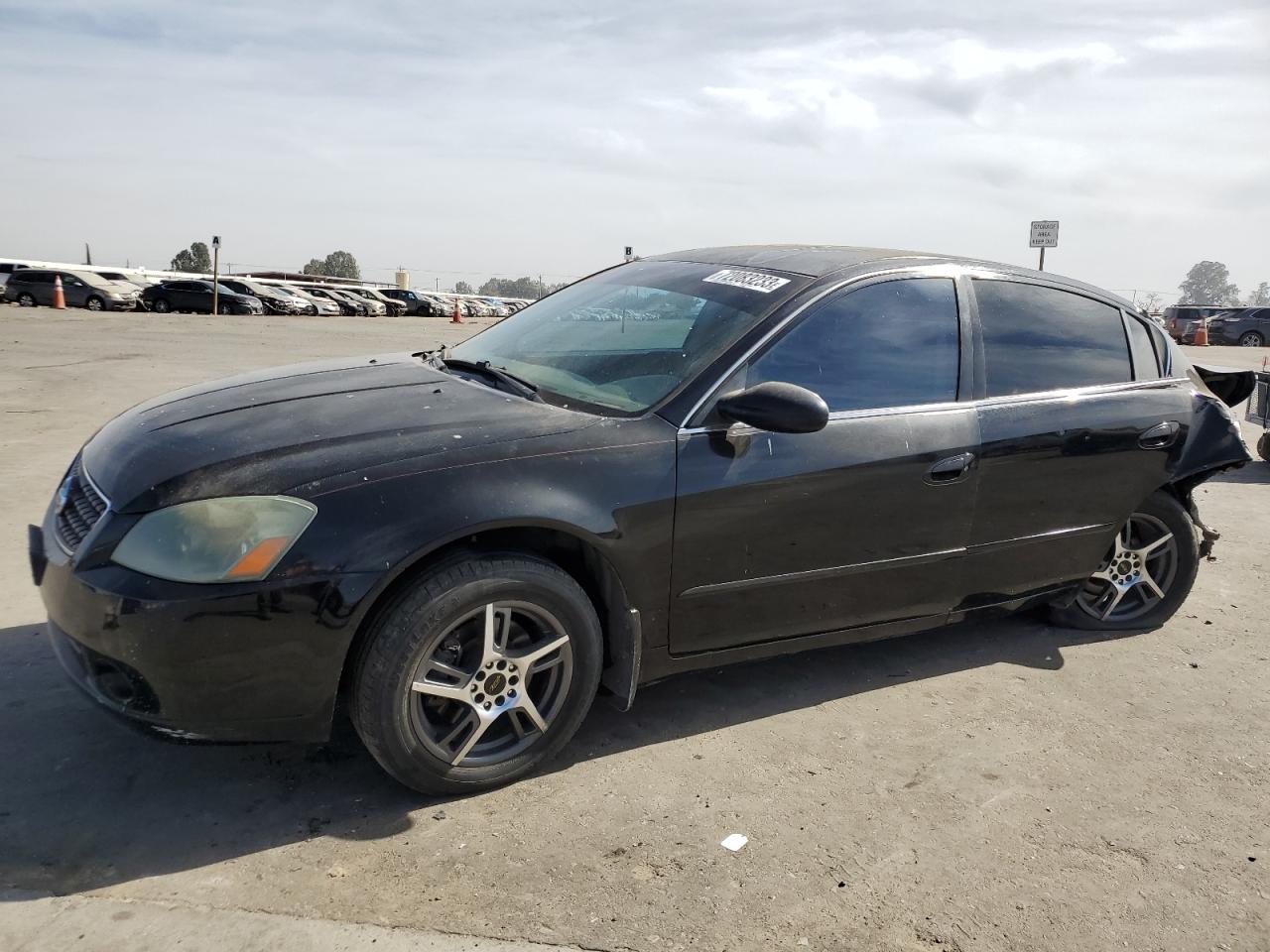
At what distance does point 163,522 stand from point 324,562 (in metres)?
0.45

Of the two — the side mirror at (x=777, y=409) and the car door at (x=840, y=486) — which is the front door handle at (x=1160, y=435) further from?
the side mirror at (x=777, y=409)

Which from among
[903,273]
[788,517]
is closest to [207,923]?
[788,517]

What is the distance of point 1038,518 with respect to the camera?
4090mm

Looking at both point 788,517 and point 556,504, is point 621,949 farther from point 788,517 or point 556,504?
point 788,517

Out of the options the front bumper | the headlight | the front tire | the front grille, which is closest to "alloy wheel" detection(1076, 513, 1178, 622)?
the front tire

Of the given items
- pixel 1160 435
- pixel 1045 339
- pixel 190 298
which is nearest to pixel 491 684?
pixel 1045 339

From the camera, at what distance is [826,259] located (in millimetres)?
4008

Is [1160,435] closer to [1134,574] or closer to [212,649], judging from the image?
[1134,574]

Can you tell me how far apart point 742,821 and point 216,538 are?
167 centimetres

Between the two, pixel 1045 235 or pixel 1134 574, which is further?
pixel 1045 235

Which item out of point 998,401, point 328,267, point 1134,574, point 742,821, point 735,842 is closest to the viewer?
point 735,842

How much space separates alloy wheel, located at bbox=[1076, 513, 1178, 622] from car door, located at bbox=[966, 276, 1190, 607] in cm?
30

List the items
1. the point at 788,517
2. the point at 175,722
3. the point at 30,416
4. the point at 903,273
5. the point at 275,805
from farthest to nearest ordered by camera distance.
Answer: the point at 30,416 < the point at 903,273 < the point at 788,517 < the point at 275,805 < the point at 175,722

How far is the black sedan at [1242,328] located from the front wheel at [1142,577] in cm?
3559
